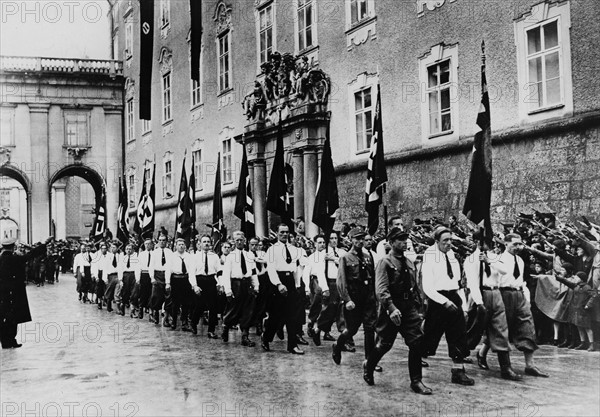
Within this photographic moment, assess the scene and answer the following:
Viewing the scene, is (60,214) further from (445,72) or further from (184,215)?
(445,72)

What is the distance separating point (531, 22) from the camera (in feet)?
43.1

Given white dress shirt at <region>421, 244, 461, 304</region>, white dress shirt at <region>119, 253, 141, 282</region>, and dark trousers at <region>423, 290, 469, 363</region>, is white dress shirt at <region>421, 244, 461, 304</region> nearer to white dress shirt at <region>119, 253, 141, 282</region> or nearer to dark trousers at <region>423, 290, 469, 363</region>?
dark trousers at <region>423, 290, 469, 363</region>

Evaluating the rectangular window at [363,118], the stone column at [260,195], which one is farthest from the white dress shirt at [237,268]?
the stone column at [260,195]

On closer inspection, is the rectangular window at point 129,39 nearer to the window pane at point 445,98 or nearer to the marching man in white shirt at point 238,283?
the window pane at point 445,98

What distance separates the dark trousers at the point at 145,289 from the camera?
16.7 metres

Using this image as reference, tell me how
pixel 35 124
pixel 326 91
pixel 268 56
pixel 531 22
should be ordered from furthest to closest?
1. pixel 35 124
2. pixel 268 56
3. pixel 326 91
4. pixel 531 22

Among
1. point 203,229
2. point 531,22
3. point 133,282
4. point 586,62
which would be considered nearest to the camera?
point 586,62

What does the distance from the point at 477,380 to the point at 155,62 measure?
2837cm

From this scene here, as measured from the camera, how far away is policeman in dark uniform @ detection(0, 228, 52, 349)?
12.3 m

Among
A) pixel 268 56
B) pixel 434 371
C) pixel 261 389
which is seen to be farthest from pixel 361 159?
pixel 261 389

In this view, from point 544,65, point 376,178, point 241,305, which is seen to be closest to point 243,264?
point 241,305

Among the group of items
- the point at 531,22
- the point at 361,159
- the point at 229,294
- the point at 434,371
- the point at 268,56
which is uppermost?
the point at 268,56

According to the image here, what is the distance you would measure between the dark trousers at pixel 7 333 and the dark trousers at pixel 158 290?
3624 millimetres

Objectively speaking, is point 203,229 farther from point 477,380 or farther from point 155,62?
point 477,380
